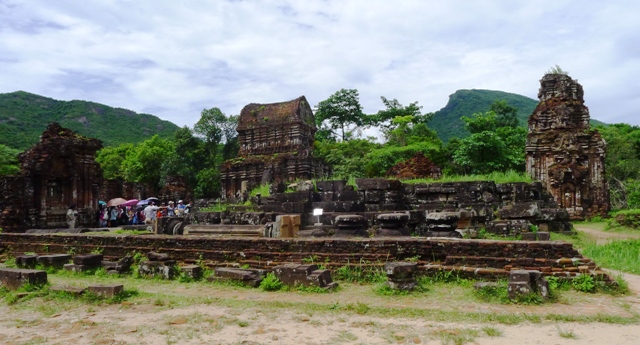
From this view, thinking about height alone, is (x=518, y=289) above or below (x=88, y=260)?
above

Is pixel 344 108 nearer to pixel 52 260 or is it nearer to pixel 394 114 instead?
pixel 394 114

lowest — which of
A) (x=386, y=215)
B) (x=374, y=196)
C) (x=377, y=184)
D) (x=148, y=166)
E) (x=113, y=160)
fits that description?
(x=386, y=215)

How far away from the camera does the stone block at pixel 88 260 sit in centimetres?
957

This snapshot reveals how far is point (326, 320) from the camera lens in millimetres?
5422

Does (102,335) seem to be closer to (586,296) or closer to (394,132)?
(586,296)

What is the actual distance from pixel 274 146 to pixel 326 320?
24.4 m

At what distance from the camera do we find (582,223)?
62.8ft

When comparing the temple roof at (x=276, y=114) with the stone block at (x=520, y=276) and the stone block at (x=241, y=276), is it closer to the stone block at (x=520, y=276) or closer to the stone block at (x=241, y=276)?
the stone block at (x=241, y=276)

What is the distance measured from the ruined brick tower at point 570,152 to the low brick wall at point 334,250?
15963 mm

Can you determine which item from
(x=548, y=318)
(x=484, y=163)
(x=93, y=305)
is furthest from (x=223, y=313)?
(x=484, y=163)

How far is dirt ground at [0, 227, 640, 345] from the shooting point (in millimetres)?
4668

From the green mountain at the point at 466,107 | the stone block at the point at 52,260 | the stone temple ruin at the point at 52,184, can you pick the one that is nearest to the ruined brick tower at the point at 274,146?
the stone temple ruin at the point at 52,184

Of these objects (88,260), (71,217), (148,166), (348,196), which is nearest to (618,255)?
(348,196)

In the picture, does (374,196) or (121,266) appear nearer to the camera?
(121,266)
